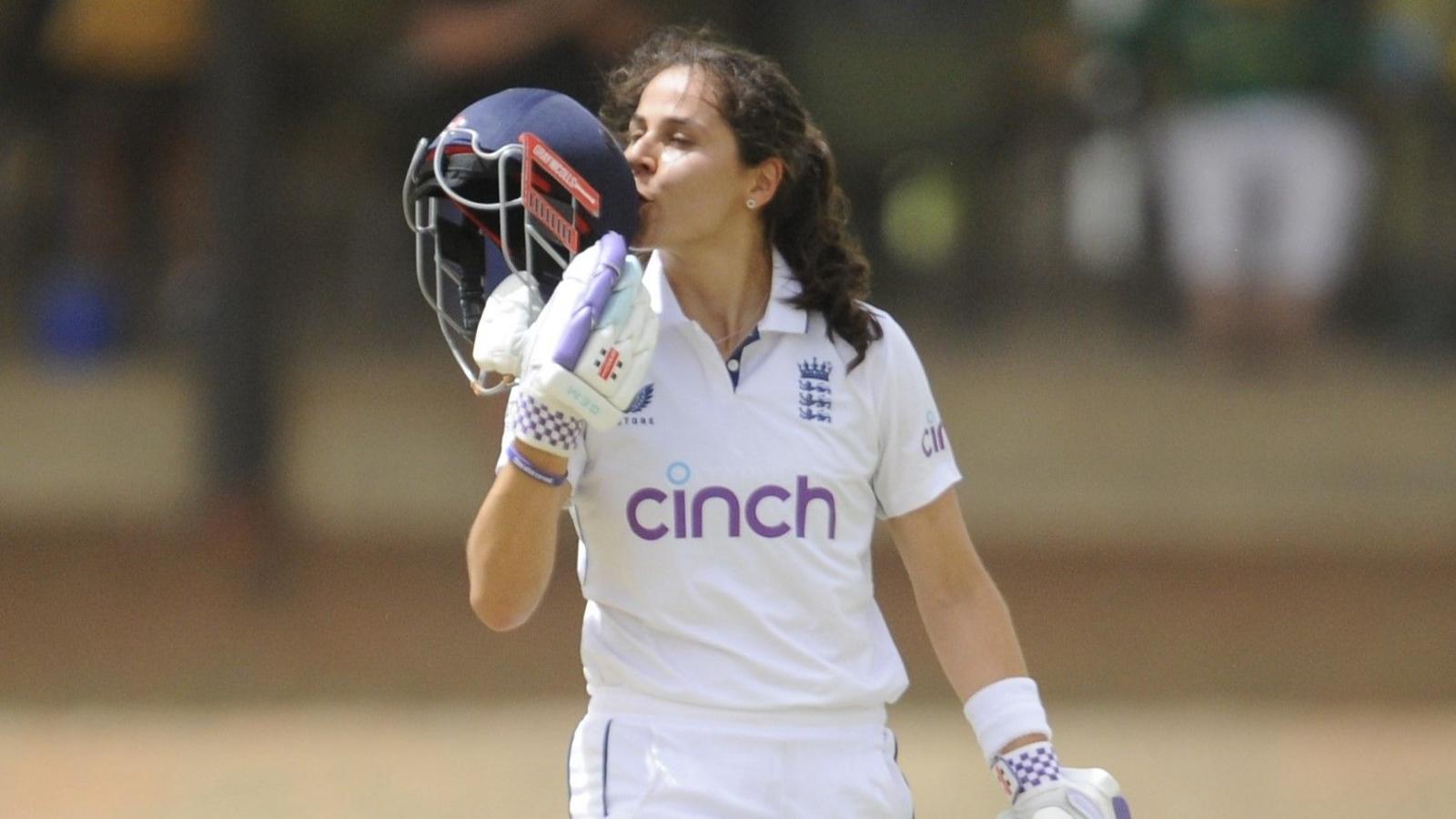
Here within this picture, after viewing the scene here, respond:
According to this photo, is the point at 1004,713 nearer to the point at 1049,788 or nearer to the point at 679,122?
the point at 1049,788

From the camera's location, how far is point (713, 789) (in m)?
2.40

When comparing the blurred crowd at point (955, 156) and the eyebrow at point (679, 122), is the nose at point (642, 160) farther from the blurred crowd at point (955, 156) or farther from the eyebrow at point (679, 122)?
the blurred crowd at point (955, 156)

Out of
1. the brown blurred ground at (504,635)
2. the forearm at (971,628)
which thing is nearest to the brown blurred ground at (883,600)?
the brown blurred ground at (504,635)

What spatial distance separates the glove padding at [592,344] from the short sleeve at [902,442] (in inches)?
15.1

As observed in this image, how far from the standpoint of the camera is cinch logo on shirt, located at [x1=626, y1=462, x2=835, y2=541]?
2.44m

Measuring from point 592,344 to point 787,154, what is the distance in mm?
486

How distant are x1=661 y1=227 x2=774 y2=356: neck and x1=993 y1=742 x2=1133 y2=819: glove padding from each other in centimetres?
60

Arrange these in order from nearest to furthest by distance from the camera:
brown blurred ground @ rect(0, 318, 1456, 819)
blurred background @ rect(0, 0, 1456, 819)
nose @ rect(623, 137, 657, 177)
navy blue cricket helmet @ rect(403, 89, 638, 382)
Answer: navy blue cricket helmet @ rect(403, 89, 638, 382) → nose @ rect(623, 137, 657, 177) → brown blurred ground @ rect(0, 318, 1456, 819) → blurred background @ rect(0, 0, 1456, 819)

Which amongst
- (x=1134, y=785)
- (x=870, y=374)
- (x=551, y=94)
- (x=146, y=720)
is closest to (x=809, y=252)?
(x=870, y=374)

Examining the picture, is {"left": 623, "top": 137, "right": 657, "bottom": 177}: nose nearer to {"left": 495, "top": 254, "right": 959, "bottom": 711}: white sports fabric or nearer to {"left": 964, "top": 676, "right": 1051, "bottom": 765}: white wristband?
{"left": 495, "top": 254, "right": 959, "bottom": 711}: white sports fabric

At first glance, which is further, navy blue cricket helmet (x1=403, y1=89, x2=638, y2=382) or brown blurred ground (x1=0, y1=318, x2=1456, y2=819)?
brown blurred ground (x1=0, y1=318, x2=1456, y2=819)

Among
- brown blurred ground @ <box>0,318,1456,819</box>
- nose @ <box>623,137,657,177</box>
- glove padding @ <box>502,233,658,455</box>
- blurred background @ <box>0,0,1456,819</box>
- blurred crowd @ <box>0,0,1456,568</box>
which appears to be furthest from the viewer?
blurred crowd @ <box>0,0,1456,568</box>

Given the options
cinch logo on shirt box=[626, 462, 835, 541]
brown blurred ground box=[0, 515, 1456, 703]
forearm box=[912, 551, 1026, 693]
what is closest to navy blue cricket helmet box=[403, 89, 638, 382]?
cinch logo on shirt box=[626, 462, 835, 541]

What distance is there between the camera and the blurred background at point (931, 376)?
561cm
